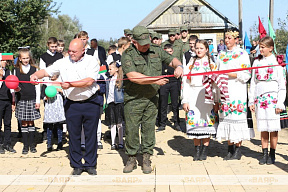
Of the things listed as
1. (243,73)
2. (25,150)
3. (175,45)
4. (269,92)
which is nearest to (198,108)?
(243,73)

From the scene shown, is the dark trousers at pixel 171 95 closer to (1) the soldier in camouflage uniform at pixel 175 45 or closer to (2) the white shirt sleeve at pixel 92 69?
(1) the soldier in camouflage uniform at pixel 175 45

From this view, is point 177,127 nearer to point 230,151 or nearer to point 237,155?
point 230,151

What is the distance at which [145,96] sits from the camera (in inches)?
269

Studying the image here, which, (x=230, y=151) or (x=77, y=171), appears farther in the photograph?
(x=230, y=151)

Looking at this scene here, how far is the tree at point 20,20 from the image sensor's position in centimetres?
2386

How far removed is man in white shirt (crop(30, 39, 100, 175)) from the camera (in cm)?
652

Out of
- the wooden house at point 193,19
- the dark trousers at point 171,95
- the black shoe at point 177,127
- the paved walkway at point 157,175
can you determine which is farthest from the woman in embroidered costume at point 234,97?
the wooden house at point 193,19

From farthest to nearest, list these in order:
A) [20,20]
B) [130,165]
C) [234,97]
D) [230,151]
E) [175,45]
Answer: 1. [20,20]
2. [175,45]
3. [230,151]
4. [234,97]
5. [130,165]

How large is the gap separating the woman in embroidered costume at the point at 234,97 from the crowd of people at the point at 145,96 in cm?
2

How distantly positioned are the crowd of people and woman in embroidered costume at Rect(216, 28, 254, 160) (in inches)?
0.7

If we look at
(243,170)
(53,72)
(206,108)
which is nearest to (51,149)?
(53,72)

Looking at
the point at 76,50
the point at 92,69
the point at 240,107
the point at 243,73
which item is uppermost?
the point at 76,50

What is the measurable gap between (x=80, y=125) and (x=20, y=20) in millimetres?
19852

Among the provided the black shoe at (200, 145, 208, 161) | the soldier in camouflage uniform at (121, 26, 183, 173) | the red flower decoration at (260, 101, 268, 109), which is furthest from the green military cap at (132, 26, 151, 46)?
the black shoe at (200, 145, 208, 161)
